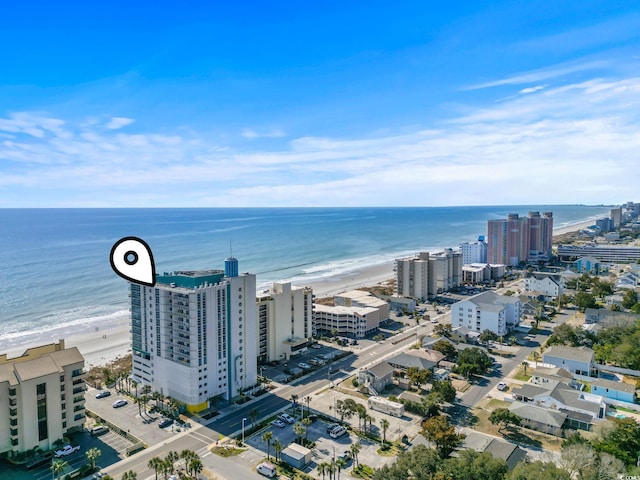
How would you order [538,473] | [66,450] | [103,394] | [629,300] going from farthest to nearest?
[629,300]
[103,394]
[66,450]
[538,473]

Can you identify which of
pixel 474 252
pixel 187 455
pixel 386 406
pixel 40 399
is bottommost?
pixel 386 406

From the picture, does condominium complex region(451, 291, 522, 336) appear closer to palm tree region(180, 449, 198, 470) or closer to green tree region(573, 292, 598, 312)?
green tree region(573, 292, 598, 312)

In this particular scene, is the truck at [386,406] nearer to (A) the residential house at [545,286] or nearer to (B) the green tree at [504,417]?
(B) the green tree at [504,417]

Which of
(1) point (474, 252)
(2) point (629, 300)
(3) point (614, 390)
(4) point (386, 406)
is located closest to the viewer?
(4) point (386, 406)

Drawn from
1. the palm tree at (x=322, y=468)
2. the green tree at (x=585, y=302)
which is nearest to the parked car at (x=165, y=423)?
the palm tree at (x=322, y=468)

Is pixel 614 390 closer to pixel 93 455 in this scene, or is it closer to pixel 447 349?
pixel 447 349

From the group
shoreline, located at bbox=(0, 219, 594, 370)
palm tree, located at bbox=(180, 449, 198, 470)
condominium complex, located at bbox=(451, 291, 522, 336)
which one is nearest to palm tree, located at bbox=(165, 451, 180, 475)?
palm tree, located at bbox=(180, 449, 198, 470)

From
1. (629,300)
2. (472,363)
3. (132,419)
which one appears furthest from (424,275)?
(132,419)
